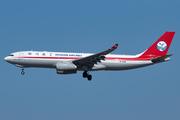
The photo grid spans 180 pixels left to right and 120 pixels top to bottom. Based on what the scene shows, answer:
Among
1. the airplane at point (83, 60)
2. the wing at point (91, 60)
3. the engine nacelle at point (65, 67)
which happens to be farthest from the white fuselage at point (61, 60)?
the engine nacelle at point (65, 67)

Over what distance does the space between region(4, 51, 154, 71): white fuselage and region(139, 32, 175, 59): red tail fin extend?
1504mm

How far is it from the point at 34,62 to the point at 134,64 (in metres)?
15.3

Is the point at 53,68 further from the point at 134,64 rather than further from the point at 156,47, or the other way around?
the point at 156,47

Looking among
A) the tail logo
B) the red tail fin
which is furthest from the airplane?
the tail logo

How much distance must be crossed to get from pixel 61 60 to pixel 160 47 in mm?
16554

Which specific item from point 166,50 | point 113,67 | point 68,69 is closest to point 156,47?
point 166,50

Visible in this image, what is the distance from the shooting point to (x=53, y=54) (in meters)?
46.1

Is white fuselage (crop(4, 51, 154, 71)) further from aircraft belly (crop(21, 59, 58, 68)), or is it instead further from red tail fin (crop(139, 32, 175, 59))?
red tail fin (crop(139, 32, 175, 59))

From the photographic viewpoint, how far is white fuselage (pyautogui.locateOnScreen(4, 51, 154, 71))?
1800 inches

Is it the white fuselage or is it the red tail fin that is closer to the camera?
the white fuselage

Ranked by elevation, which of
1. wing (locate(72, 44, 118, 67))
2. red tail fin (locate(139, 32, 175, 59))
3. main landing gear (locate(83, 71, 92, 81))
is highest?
red tail fin (locate(139, 32, 175, 59))

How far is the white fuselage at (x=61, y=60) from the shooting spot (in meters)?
45.7

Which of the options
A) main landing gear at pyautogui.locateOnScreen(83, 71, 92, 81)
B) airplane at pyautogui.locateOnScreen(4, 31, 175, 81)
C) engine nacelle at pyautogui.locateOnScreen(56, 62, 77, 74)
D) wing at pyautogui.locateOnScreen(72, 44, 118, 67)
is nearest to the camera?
wing at pyautogui.locateOnScreen(72, 44, 118, 67)

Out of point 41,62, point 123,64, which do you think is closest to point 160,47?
point 123,64
